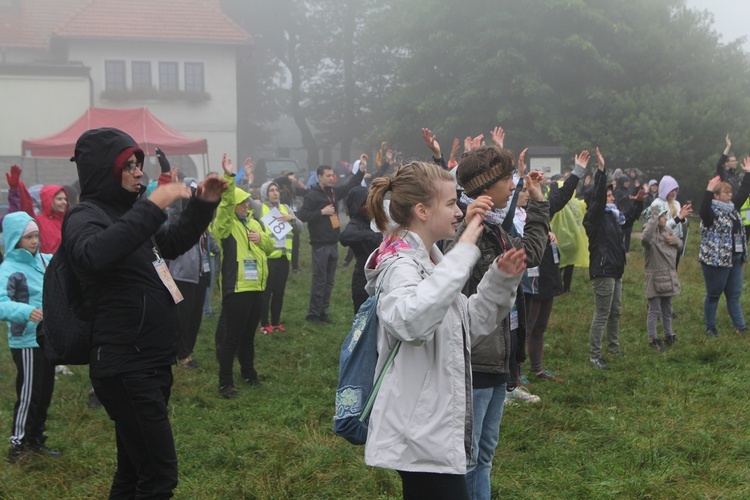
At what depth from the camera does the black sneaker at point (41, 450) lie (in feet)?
18.8

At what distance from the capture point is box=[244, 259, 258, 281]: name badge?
7375 millimetres

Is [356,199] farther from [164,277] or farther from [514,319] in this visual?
[164,277]

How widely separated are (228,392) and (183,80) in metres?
30.3

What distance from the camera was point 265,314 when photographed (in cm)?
1046

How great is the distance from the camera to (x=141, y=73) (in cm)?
3497

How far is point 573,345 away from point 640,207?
178 centimetres

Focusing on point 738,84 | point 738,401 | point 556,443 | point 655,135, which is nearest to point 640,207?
point 738,401

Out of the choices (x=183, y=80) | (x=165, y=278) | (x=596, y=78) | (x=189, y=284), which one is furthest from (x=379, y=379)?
(x=183, y=80)

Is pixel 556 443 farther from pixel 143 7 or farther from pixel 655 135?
pixel 143 7

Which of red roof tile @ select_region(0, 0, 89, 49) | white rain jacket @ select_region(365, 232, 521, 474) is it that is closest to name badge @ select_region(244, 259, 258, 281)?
white rain jacket @ select_region(365, 232, 521, 474)

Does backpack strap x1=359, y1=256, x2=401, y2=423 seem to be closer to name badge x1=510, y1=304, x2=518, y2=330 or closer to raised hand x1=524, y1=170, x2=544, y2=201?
raised hand x1=524, y1=170, x2=544, y2=201

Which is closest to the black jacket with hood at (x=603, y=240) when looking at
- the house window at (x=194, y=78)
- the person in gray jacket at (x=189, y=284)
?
the person in gray jacket at (x=189, y=284)

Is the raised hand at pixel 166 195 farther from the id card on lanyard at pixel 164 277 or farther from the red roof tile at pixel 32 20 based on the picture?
the red roof tile at pixel 32 20

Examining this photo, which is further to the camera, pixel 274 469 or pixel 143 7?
pixel 143 7
